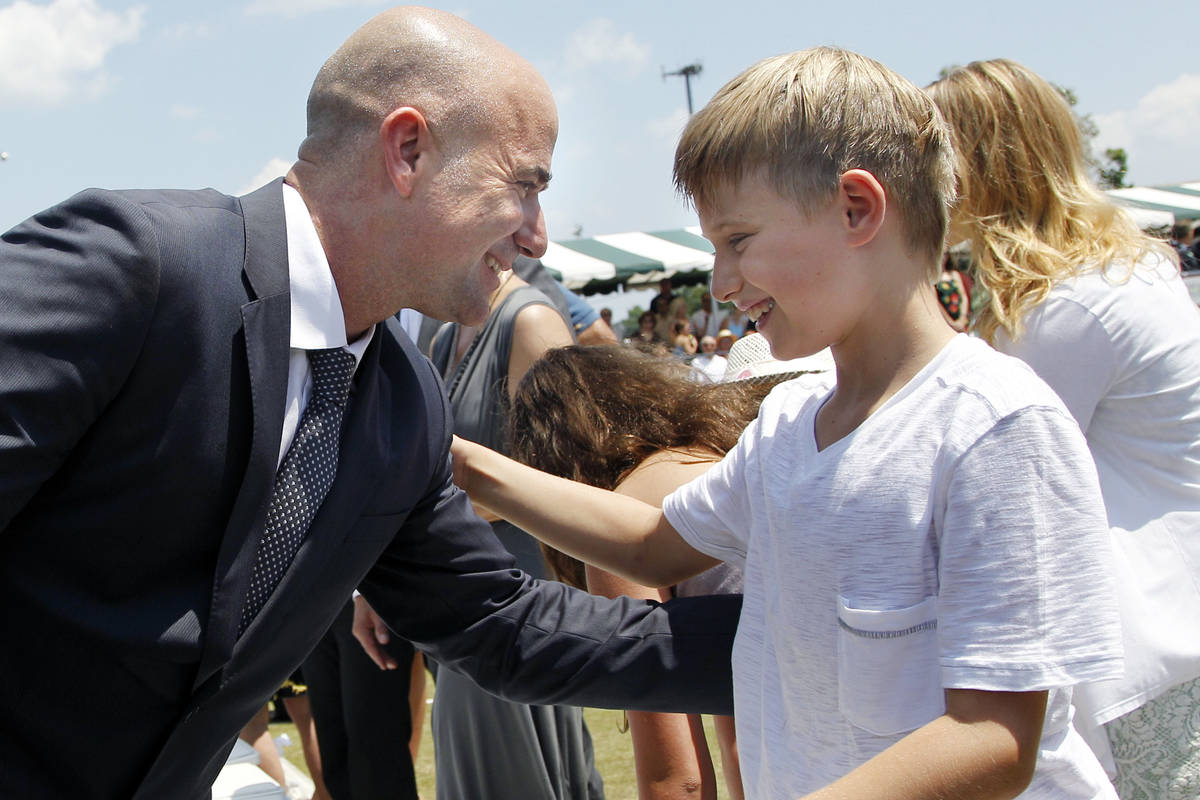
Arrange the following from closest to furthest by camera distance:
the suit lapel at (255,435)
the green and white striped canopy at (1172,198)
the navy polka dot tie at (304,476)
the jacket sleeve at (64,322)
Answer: the jacket sleeve at (64,322), the suit lapel at (255,435), the navy polka dot tie at (304,476), the green and white striped canopy at (1172,198)

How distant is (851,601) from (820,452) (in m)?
0.20

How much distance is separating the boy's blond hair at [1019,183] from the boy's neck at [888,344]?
66 cm

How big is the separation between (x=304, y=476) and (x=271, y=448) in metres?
0.11

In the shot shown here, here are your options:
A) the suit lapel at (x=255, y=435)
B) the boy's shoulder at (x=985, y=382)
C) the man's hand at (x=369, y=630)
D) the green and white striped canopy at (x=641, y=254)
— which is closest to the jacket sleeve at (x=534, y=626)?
the suit lapel at (x=255, y=435)

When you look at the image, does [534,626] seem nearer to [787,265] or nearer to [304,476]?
[304,476]

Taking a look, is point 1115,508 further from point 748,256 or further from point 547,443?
point 547,443

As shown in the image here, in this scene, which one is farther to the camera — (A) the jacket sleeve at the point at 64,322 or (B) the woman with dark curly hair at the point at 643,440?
(B) the woman with dark curly hair at the point at 643,440

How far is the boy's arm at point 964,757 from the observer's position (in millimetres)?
1096

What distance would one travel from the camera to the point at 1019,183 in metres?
1.98

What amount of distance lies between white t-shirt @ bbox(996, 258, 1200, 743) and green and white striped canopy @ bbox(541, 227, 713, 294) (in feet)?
49.2

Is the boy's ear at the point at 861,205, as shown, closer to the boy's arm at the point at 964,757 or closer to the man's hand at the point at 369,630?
the boy's arm at the point at 964,757

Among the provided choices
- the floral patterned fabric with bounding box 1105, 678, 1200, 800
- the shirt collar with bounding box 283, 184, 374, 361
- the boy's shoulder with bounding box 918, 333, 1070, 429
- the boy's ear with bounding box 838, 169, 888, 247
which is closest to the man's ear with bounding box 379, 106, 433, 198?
the shirt collar with bounding box 283, 184, 374, 361

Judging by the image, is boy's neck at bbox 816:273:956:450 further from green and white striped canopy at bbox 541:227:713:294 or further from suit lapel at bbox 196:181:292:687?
green and white striped canopy at bbox 541:227:713:294

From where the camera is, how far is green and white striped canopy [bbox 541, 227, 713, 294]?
1747 centimetres
